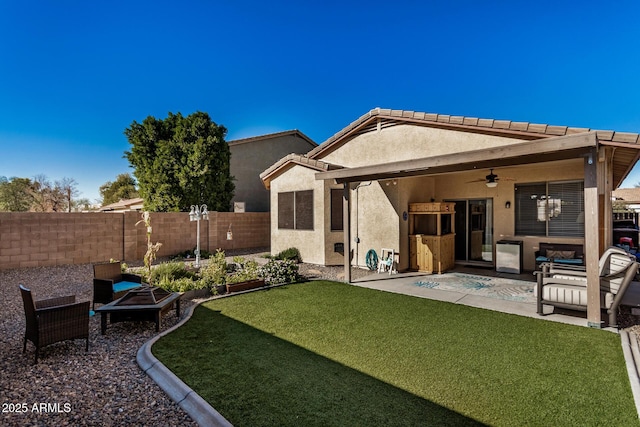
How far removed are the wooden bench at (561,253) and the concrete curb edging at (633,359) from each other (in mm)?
4533

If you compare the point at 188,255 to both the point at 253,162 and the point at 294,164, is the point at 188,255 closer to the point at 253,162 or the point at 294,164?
the point at 294,164

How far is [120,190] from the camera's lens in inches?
1625

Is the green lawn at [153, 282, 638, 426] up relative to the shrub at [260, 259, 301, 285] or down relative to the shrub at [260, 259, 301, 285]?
down

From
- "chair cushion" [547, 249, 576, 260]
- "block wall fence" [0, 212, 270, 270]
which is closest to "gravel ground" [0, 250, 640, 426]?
"chair cushion" [547, 249, 576, 260]

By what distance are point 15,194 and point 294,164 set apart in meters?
33.5

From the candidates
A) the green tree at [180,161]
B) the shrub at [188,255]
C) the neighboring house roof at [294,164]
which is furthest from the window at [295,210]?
the green tree at [180,161]

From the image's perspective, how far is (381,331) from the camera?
543 cm

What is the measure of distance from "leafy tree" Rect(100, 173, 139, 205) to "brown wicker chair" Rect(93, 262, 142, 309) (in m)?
39.9

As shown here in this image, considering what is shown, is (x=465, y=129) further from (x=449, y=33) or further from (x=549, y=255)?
(x=449, y=33)

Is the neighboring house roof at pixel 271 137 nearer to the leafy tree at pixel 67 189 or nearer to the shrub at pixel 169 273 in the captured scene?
the shrub at pixel 169 273

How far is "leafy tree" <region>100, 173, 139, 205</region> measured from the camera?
41.7 metres

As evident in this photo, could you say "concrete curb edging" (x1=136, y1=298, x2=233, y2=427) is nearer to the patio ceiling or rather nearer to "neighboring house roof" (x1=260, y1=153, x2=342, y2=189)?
the patio ceiling

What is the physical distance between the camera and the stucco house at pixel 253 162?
22156 mm

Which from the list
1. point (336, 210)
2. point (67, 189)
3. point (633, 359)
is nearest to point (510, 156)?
point (633, 359)
